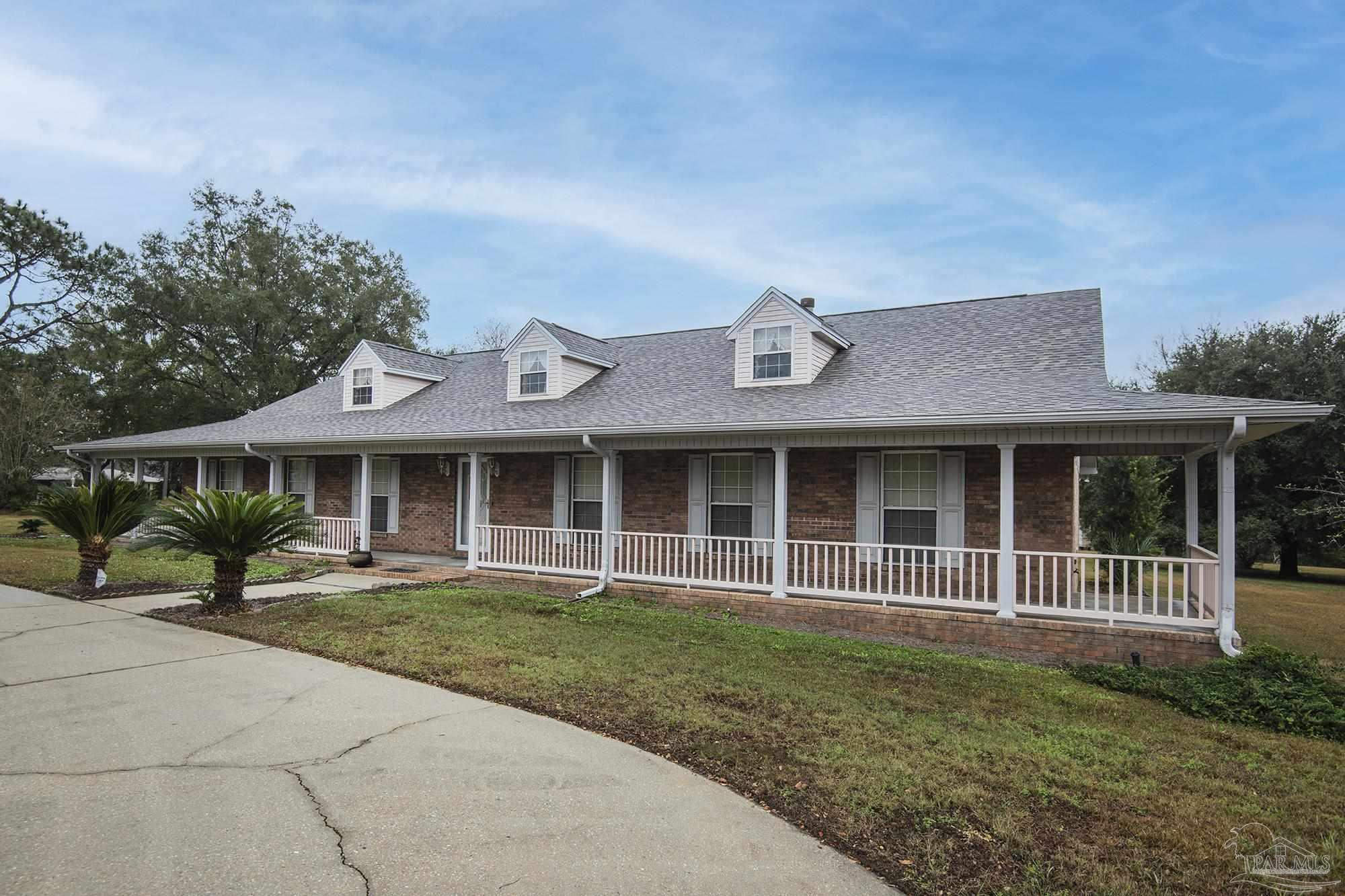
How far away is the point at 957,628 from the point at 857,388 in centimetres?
385

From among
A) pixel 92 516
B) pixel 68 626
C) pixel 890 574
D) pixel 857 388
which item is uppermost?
pixel 857 388

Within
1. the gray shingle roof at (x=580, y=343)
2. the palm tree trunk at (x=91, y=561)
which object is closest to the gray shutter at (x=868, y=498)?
the gray shingle roof at (x=580, y=343)

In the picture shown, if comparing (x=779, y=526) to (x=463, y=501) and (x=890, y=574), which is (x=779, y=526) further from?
(x=463, y=501)

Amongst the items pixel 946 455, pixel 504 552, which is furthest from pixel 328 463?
pixel 946 455

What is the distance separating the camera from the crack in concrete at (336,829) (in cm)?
317

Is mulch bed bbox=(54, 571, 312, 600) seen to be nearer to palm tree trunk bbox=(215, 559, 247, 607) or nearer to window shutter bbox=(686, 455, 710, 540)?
palm tree trunk bbox=(215, 559, 247, 607)

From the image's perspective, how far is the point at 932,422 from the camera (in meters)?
9.07

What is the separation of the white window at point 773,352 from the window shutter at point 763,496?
1526 millimetres

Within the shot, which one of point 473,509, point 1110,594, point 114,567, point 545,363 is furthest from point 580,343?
point 1110,594

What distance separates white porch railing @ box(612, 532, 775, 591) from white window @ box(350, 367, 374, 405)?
8.39 m

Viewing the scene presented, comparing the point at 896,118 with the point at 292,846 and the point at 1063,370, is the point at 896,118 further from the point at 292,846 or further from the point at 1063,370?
the point at 292,846

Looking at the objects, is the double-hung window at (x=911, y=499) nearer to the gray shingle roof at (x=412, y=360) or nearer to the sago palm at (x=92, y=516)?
the sago palm at (x=92, y=516)

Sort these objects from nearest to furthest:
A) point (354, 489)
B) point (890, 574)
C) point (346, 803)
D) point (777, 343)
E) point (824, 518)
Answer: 1. point (346, 803)
2. point (890, 574)
3. point (824, 518)
4. point (777, 343)
5. point (354, 489)

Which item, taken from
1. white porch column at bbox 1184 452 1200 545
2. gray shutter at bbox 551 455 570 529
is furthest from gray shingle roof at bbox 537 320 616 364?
white porch column at bbox 1184 452 1200 545
